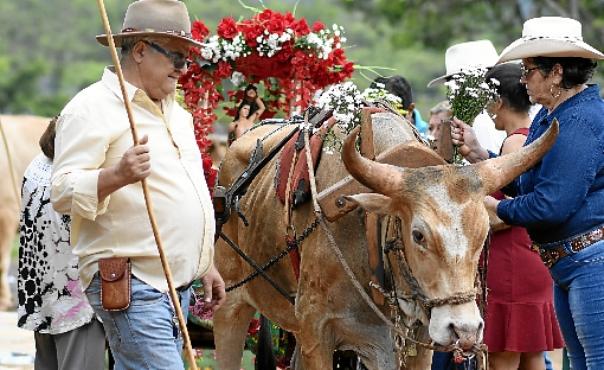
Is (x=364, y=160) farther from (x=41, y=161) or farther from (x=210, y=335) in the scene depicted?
(x=210, y=335)

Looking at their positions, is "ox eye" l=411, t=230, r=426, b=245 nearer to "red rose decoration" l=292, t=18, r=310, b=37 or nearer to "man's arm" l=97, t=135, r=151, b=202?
"man's arm" l=97, t=135, r=151, b=202

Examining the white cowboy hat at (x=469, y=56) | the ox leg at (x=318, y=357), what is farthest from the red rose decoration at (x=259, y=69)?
the ox leg at (x=318, y=357)

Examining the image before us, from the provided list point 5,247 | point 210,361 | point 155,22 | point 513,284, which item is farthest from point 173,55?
point 5,247

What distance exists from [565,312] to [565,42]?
1407mm

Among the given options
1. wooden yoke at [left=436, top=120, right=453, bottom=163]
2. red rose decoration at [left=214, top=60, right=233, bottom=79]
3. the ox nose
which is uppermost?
red rose decoration at [left=214, top=60, right=233, bottom=79]

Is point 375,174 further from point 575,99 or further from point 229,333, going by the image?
point 229,333

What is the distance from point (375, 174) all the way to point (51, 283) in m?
2.02

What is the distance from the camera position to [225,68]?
906 centimetres

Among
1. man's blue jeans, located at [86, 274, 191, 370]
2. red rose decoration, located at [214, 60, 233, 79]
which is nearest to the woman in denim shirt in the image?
man's blue jeans, located at [86, 274, 191, 370]

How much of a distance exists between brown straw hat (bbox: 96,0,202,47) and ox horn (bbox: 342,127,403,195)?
3.01 ft

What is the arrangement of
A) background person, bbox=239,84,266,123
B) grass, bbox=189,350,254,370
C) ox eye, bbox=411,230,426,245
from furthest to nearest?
grass, bbox=189,350,254,370 < background person, bbox=239,84,266,123 < ox eye, bbox=411,230,426,245

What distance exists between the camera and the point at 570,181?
6.27 metres

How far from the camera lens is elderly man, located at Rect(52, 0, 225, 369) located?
545 centimetres

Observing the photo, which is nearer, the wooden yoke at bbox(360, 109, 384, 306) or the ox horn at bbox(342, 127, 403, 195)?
the ox horn at bbox(342, 127, 403, 195)
